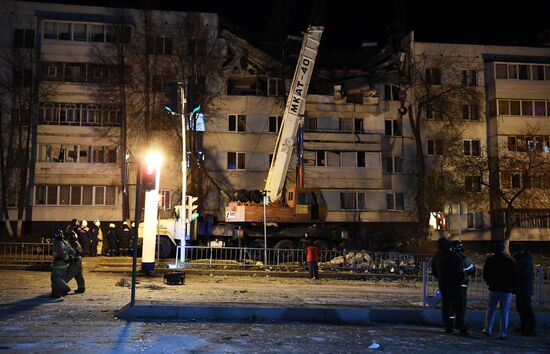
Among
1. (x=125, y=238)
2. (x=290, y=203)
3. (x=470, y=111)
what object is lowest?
(x=125, y=238)

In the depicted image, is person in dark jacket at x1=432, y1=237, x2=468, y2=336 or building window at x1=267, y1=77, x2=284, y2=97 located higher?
building window at x1=267, y1=77, x2=284, y2=97

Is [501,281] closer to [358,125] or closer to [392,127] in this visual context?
[358,125]

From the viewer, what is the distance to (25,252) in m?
22.7

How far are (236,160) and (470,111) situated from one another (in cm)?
1789

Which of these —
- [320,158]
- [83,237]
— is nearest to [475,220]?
[320,158]

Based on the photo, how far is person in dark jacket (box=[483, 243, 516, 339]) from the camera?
950cm

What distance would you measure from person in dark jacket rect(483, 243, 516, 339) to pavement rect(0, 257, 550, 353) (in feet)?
1.51

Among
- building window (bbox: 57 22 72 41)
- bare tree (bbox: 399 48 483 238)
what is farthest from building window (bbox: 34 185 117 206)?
bare tree (bbox: 399 48 483 238)

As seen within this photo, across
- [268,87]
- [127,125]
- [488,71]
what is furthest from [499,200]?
[127,125]

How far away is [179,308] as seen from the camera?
1091 cm

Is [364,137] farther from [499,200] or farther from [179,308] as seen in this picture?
[179,308]

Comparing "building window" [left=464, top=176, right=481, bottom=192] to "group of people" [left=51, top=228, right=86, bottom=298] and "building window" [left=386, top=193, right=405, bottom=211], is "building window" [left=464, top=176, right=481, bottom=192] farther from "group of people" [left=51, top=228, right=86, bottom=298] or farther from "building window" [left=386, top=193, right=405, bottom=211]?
"group of people" [left=51, top=228, right=86, bottom=298]

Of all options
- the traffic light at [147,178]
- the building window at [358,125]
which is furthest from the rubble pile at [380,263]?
the building window at [358,125]

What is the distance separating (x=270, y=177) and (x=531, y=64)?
24.8m
